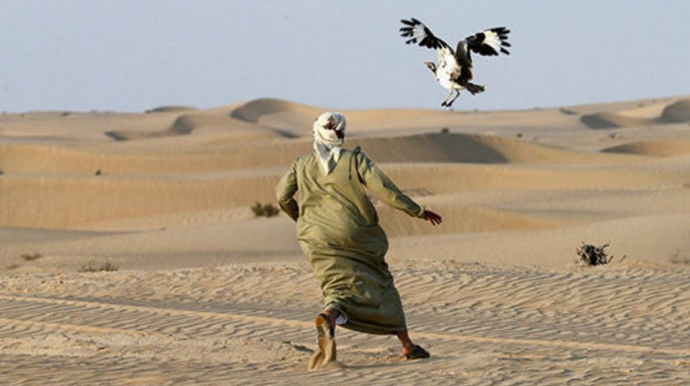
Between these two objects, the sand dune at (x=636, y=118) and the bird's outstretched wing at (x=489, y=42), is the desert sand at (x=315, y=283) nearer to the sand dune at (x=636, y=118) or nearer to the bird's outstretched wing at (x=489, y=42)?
the bird's outstretched wing at (x=489, y=42)

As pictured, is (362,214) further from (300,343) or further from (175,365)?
(300,343)

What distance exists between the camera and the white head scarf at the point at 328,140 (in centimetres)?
951

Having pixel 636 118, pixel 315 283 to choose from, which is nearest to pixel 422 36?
pixel 315 283

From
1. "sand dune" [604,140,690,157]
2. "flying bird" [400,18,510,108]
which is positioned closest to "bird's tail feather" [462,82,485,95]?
"flying bird" [400,18,510,108]

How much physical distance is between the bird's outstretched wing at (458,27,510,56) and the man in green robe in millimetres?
1301

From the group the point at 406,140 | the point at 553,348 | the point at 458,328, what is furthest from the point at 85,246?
the point at 406,140

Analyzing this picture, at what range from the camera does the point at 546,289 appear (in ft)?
52.1

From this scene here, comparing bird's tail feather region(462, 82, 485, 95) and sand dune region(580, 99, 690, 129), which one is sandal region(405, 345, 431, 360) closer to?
bird's tail feather region(462, 82, 485, 95)

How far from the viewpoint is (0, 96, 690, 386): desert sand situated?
33.5 feet

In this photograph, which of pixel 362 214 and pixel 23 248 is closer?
pixel 362 214

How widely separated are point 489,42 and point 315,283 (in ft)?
23.4

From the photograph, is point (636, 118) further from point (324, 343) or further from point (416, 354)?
point (324, 343)

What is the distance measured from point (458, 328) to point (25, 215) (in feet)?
114

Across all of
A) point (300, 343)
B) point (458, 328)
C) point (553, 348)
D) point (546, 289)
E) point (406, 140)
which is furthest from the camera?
point (406, 140)
